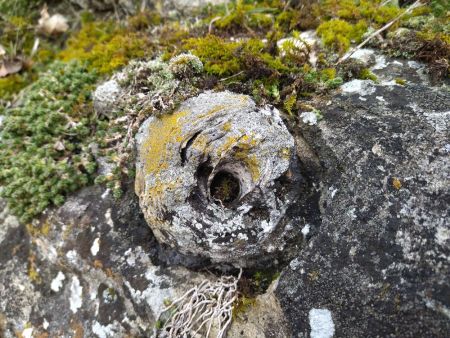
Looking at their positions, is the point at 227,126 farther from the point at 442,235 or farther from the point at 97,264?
the point at 97,264

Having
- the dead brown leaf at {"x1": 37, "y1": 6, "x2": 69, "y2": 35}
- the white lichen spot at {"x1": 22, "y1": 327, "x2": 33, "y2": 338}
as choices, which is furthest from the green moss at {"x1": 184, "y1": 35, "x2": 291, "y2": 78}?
the white lichen spot at {"x1": 22, "y1": 327, "x2": 33, "y2": 338}

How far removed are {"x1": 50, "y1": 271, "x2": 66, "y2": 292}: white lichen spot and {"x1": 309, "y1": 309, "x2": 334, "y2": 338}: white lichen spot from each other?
9.43 ft

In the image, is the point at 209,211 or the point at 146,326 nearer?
the point at 209,211

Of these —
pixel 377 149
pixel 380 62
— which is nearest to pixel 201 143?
pixel 377 149

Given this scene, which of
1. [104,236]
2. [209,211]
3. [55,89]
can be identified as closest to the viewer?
[209,211]

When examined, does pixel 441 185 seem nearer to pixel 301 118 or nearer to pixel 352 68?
pixel 301 118

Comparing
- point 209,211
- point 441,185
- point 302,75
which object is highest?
point 302,75

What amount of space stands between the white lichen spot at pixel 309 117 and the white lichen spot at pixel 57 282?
10.7 ft

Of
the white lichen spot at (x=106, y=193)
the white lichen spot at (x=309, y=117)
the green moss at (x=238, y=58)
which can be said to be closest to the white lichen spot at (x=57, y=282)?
the white lichen spot at (x=106, y=193)

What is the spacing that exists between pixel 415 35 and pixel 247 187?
2.73m

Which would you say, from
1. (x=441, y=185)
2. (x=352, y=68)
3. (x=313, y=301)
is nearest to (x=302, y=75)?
(x=352, y=68)

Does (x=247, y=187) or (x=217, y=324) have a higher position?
(x=247, y=187)

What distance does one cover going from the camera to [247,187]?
337 cm

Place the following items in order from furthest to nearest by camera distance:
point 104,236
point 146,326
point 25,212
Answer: point 25,212 → point 104,236 → point 146,326
